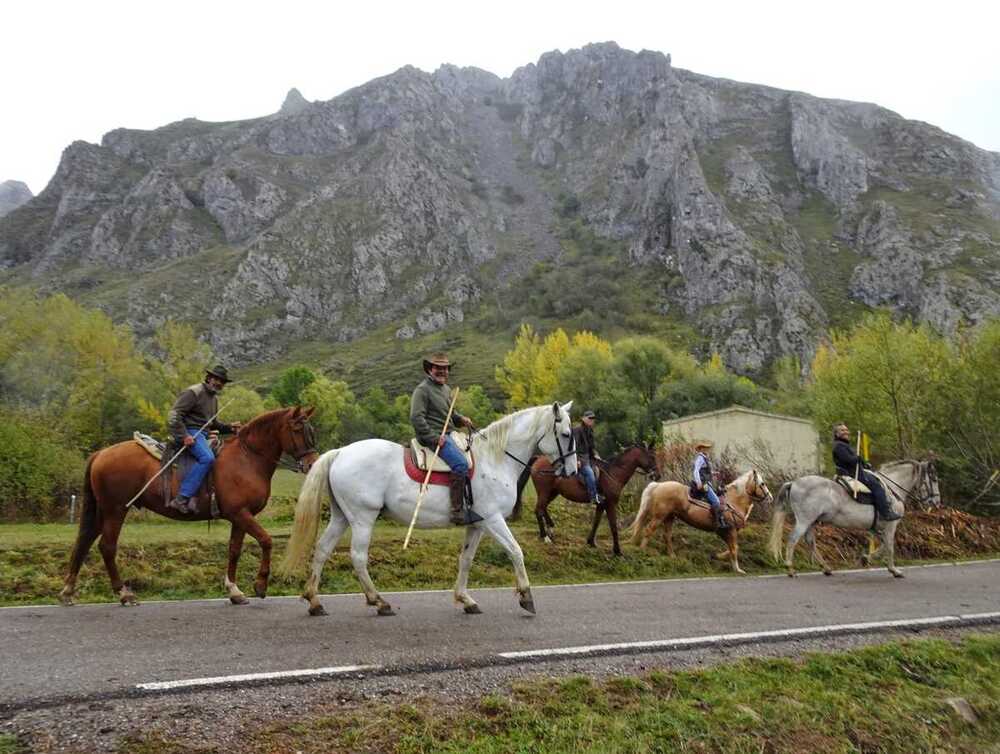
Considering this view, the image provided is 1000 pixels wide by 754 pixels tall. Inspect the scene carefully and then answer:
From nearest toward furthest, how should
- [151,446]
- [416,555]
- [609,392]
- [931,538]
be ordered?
[151,446], [416,555], [931,538], [609,392]

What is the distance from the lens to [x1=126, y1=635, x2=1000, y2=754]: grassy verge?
480cm

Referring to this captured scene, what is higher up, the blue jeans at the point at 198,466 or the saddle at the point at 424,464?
the saddle at the point at 424,464

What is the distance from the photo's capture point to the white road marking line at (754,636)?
715 centimetres

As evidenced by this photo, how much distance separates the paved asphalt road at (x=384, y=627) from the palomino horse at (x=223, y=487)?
64cm

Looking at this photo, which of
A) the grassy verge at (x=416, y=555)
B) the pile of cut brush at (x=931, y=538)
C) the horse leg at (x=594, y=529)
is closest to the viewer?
the grassy verge at (x=416, y=555)

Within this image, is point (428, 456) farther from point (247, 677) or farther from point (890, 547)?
point (890, 547)

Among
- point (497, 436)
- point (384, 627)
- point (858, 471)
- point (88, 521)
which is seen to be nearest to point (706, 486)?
point (858, 471)

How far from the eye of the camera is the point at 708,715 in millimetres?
5789

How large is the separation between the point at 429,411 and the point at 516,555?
93.0 inches

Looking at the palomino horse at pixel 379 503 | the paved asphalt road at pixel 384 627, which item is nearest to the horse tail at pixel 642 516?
the paved asphalt road at pixel 384 627

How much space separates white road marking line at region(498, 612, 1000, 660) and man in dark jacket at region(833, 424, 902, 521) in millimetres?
5051

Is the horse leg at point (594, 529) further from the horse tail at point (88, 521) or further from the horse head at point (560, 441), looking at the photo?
the horse tail at point (88, 521)

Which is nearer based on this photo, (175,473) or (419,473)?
(419,473)

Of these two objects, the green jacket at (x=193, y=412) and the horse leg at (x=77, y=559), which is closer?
the horse leg at (x=77, y=559)
